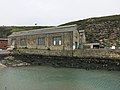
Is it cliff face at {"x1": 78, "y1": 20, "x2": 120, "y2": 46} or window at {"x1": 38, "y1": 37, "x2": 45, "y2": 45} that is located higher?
cliff face at {"x1": 78, "y1": 20, "x2": 120, "y2": 46}

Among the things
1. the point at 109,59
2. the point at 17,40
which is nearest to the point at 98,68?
→ the point at 109,59

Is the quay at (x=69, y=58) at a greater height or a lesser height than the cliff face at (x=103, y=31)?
lesser

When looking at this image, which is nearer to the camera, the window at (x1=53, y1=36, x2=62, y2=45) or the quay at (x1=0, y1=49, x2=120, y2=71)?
the quay at (x1=0, y1=49, x2=120, y2=71)

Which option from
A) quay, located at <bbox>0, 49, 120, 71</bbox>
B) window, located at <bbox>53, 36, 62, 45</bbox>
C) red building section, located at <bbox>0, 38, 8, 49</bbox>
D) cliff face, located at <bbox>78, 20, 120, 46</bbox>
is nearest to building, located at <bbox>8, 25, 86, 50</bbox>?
window, located at <bbox>53, 36, 62, 45</bbox>

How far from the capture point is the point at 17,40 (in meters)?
59.7

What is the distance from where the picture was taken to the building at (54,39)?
150 feet

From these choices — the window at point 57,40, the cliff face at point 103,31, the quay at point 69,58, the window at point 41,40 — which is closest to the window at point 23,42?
the quay at point 69,58

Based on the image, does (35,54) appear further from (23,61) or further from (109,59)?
(109,59)

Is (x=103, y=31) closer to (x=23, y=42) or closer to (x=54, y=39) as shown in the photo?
(x=54, y=39)

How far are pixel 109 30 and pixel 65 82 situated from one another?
24490 mm

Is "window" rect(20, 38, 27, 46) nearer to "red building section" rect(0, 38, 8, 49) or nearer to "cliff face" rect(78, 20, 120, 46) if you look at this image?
"red building section" rect(0, 38, 8, 49)

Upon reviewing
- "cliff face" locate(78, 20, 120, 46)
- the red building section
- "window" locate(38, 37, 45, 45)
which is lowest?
the red building section

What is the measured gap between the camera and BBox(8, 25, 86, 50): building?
45.8 m

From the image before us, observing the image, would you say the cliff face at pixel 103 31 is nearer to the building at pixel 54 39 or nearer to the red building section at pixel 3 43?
the building at pixel 54 39
